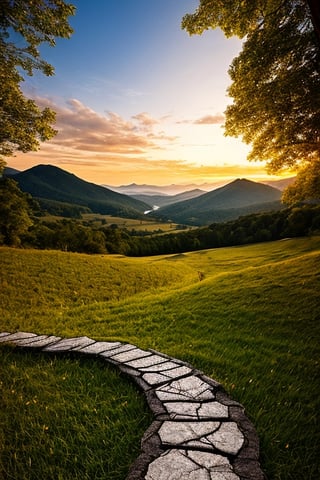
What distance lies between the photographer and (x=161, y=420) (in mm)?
3787

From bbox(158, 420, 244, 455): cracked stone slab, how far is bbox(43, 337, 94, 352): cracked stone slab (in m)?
3.45

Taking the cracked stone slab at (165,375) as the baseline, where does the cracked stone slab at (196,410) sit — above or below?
above

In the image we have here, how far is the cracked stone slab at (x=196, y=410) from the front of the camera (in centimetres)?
386

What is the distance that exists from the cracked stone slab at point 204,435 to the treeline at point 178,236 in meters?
53.9

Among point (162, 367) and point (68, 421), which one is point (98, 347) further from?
point (68, 421)

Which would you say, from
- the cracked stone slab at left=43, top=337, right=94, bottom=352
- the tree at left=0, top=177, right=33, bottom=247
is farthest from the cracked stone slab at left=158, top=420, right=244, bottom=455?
the tree at left=0, top=177, right=33, bottom=247

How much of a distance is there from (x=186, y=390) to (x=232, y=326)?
4567mm

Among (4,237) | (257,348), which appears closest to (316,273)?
(257,348)

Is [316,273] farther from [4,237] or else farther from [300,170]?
[4,237]

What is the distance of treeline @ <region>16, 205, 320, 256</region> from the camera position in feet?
194

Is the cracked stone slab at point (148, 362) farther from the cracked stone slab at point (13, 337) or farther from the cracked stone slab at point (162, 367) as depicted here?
the cracked stone slab at point (13, 337)

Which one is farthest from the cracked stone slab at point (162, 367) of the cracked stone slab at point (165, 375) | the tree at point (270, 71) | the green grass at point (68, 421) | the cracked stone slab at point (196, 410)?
the tree at point (270, 71)

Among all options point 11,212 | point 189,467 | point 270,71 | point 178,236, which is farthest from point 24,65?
point 178,236

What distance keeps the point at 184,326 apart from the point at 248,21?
10.9 metres
